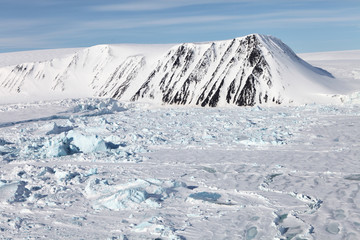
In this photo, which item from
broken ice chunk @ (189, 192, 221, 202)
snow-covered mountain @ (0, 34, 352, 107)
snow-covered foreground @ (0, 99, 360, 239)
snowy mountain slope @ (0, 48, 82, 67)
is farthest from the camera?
snowy mountain slope @ (0, 48, 82, 67)

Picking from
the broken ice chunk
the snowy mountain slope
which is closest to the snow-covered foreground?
the broken ice chunk

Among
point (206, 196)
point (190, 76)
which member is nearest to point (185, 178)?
point (206, 196)

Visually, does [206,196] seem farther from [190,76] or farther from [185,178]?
[190,76]

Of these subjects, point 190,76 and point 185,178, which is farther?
point 190,76

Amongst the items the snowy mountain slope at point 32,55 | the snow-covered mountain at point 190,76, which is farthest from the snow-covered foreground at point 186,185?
the snowy mountain slope at point 32,55

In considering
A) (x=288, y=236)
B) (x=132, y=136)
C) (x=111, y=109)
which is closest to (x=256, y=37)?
(x=111, y=109)

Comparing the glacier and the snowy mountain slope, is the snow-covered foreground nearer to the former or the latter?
the glacier
